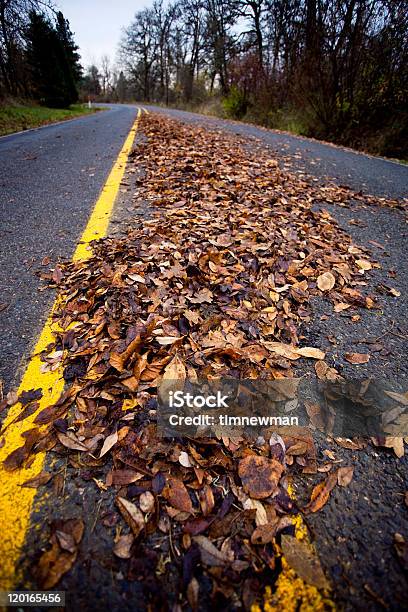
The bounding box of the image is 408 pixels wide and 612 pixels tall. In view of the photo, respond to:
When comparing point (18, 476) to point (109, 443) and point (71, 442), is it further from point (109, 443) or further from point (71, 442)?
point (109, 443)

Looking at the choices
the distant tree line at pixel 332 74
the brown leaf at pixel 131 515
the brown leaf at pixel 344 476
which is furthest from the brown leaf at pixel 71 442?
the distant tree line at pixel 332 74

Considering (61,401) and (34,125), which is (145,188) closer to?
(61,401)

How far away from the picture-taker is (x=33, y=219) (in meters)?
2.90

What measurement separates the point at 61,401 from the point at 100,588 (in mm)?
651

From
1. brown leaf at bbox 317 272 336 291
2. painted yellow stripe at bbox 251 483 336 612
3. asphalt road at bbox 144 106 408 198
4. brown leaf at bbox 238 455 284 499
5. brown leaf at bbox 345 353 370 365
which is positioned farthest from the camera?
asphalt road at bbox 144 106 408 198

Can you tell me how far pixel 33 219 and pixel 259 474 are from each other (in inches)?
113

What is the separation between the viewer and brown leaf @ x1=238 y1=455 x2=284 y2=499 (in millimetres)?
1057

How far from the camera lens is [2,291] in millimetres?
1934

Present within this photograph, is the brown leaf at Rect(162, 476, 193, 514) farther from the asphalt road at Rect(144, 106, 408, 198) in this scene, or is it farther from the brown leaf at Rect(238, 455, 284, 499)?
the asphalt road at Rect(144, 106, 408, 198)

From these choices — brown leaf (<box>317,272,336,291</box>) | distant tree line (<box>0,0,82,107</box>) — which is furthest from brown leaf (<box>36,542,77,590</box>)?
distant tree line (<box>0,0,82,107</box>)

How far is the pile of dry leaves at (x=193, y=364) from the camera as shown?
36.7 inches

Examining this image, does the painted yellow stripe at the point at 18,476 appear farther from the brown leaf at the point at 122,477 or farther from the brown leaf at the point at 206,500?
the brown leaf at the point at 206,500

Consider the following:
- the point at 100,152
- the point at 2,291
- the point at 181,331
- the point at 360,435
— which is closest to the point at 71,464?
the point at 181,331

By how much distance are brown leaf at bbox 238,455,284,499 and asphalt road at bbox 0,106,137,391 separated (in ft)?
3.38
